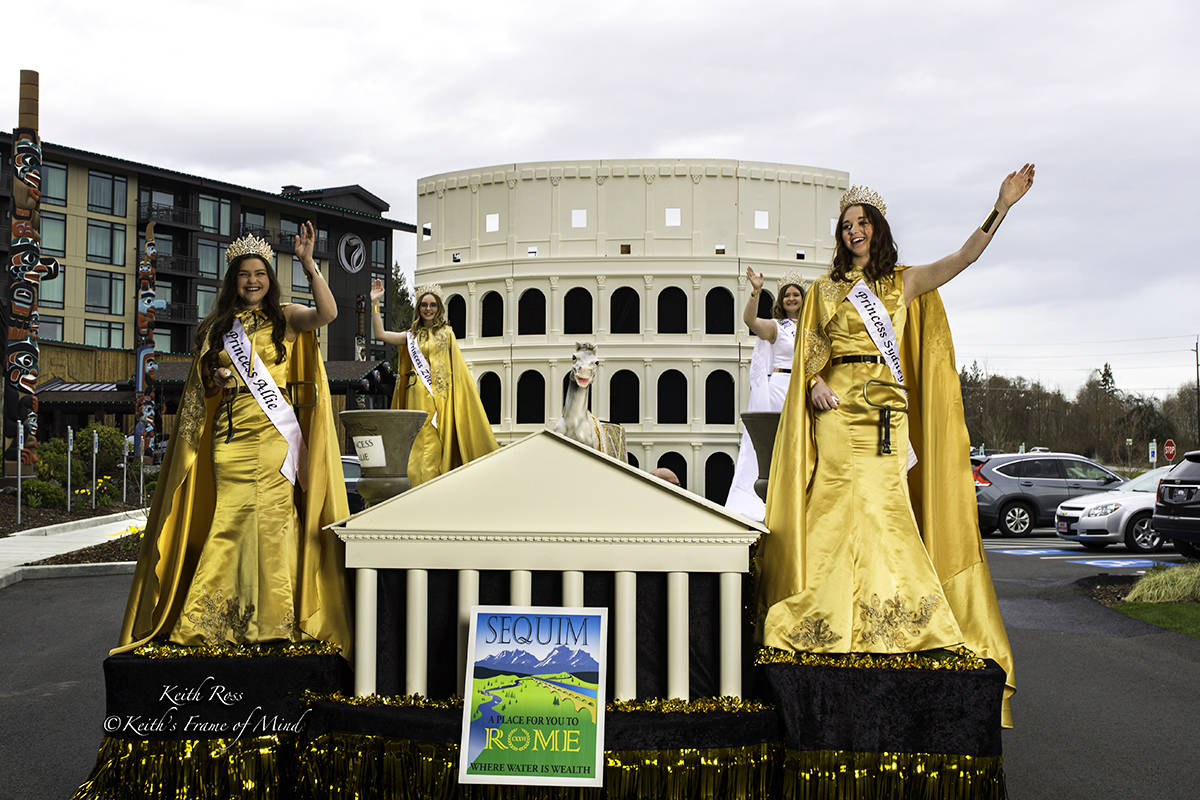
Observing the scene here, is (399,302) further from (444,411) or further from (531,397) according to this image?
(444,411)

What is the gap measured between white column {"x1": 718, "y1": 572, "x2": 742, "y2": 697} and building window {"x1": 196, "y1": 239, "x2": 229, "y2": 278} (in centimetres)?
6010

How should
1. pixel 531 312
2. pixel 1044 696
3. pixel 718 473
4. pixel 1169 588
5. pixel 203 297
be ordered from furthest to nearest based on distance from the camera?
pixel 203 297 < pixel 531 312 < pixel 718 473 < pixel 1169 588 < pixel 1044 696

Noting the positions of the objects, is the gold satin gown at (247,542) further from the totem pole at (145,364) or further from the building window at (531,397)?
the building window at (531,397)

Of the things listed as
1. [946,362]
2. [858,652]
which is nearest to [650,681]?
Answer: [858,652]

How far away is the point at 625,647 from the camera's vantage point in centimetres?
412

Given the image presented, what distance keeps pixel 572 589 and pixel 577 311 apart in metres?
41.5

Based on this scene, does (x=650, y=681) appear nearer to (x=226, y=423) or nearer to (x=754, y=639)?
(x=754, y=639)

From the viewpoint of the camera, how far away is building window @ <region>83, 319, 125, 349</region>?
53.8 meters

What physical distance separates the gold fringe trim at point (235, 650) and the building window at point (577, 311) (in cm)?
4078

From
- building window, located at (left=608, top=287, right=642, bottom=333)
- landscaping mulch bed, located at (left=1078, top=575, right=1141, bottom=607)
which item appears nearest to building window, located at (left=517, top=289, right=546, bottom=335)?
building window, located at (left=608, top=287, right=642, bottom=333)

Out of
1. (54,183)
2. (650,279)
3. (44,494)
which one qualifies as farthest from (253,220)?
(44,494)

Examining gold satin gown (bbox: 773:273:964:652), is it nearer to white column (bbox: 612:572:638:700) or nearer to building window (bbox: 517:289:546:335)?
white column (bbox: 612:572:638:700)

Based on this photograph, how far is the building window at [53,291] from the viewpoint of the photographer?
52094 mm

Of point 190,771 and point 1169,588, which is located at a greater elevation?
point 190,771
